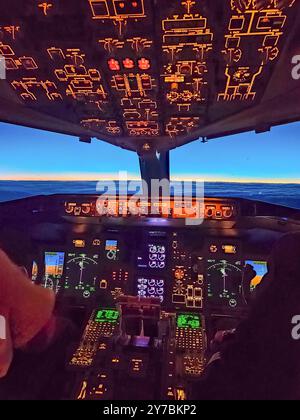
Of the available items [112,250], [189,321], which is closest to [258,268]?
[189,321]

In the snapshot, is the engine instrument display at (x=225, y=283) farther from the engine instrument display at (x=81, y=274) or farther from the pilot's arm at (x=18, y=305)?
the pilot's arm at (x=18, y=305)

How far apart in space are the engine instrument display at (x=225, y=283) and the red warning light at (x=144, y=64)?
1.52 metres

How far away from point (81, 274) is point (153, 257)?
61cm

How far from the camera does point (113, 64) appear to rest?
217cm

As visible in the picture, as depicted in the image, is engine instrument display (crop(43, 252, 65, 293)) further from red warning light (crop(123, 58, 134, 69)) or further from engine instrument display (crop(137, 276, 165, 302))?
red warning light (crop(123, 58, 134, 69))

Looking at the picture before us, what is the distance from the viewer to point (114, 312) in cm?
222

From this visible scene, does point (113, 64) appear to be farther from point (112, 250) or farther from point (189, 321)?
point (189, 321)

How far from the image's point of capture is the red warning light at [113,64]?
213cm

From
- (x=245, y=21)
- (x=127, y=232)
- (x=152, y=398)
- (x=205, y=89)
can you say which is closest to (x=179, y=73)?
(x=205, y=89)

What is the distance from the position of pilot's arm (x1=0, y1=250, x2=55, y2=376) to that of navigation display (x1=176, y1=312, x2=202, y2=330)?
1.35 meters

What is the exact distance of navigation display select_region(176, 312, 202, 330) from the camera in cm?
206

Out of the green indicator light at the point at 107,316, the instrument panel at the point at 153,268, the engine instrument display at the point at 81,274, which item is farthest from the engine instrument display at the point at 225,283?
the engine instrument display at the point at 81,274

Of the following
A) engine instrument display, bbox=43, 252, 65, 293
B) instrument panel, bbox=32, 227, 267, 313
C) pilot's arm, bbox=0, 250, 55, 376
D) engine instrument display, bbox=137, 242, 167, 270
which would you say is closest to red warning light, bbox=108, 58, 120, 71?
instrument panel, bbox=32, 227, 267, 313
